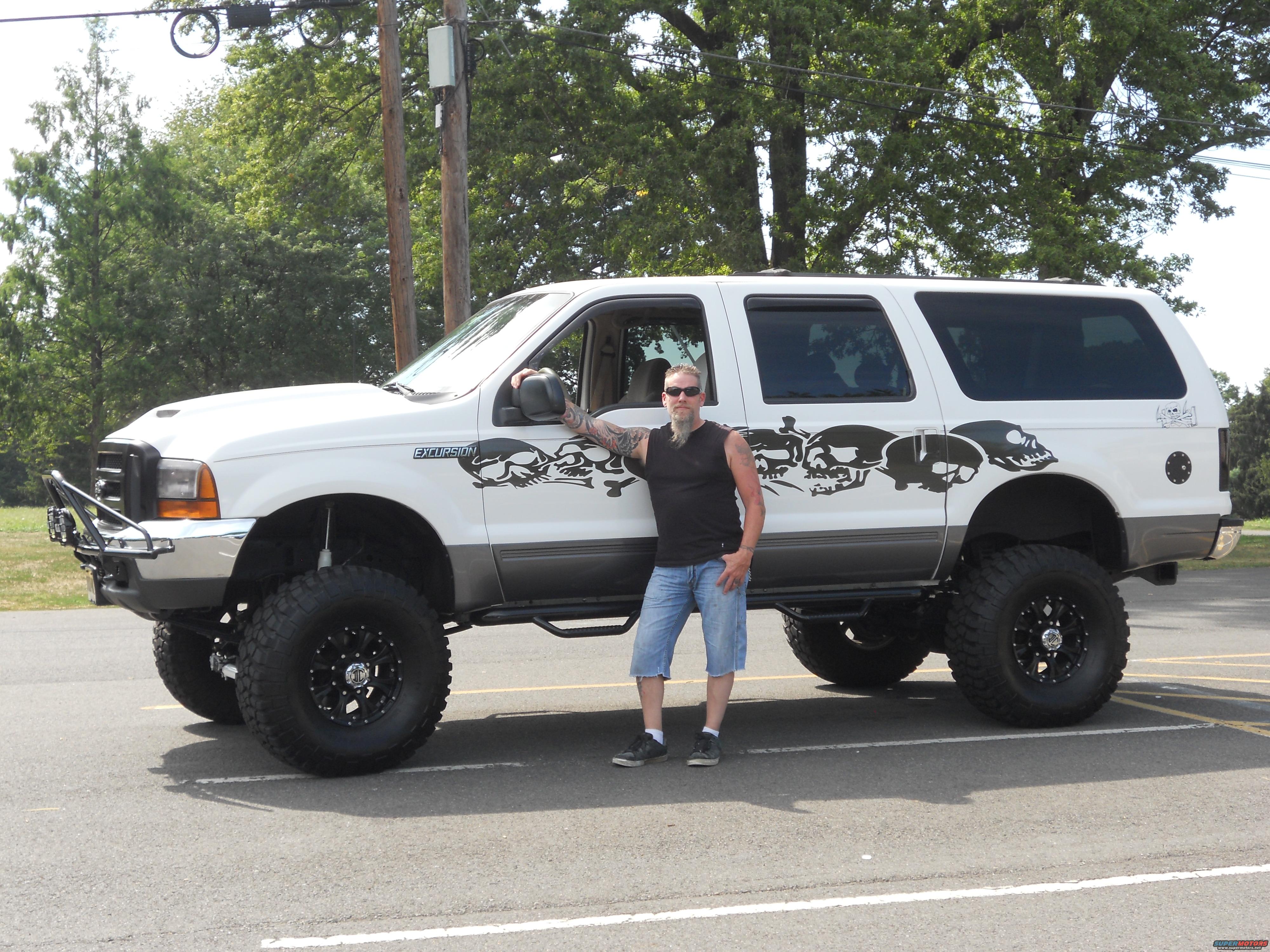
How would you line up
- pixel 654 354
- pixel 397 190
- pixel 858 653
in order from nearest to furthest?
pixel 654 354 → pixel 858 653 → pixel 397 190

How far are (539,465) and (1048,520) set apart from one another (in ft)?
10.3

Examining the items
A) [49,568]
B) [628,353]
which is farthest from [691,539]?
[49,568]

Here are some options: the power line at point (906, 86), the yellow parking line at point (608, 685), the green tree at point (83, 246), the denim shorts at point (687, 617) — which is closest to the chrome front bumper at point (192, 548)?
the denim shorts at point (687, 617)

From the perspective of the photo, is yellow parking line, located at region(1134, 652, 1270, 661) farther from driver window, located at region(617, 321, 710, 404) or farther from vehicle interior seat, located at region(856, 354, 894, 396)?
driver window, located at region(617, 321, 710, 404)

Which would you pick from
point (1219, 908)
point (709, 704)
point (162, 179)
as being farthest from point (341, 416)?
point (162, 179)

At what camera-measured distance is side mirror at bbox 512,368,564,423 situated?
636 cm

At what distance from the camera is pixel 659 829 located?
552 centimetres

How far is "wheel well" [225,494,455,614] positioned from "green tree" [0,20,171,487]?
39153 mm

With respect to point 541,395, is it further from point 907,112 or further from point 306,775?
point 907,112

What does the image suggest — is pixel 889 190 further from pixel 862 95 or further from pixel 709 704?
pixel 709 704

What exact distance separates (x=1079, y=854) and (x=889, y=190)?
1826cm

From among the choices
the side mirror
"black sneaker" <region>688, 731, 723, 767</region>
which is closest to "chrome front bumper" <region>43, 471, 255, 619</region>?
the side mirror

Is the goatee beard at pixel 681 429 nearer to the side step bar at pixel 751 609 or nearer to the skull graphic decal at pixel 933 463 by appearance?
the side step bar at pixel 751 609

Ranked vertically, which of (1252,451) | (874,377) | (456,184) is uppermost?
(456,184)
